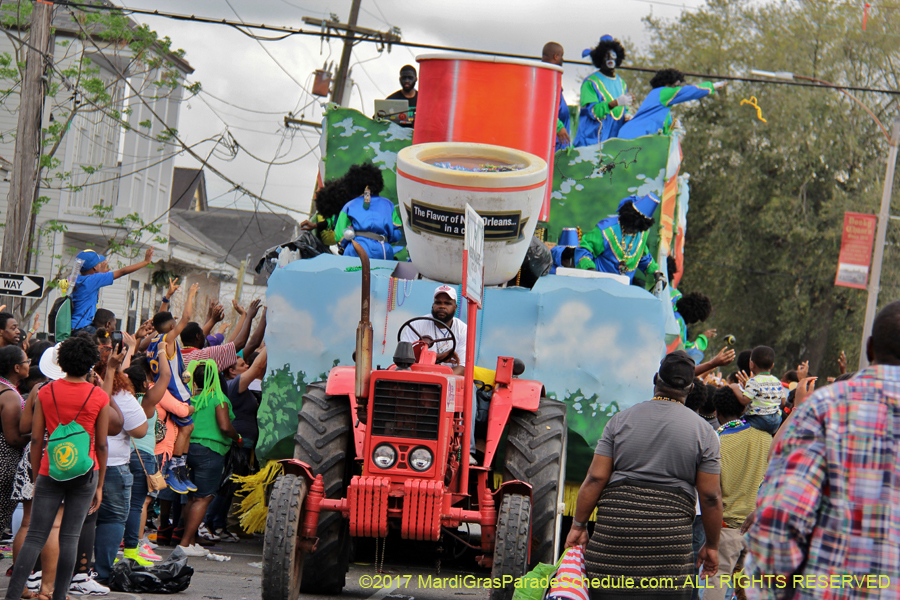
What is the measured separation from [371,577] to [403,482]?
2.05 m

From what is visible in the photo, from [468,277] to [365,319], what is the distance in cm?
65

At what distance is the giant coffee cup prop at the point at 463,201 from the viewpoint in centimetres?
687

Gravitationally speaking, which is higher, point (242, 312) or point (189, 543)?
point (242, 312)

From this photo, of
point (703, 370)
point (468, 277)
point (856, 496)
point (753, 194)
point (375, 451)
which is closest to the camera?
point (856, 496)

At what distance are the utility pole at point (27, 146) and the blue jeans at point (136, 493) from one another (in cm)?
Answer: 597

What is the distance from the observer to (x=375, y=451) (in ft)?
19.1

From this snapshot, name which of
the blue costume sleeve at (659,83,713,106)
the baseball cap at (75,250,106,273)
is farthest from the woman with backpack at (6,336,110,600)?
the blue costume sleeve at (659,83,713,106)

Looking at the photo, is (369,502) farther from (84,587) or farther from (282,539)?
(84,587)

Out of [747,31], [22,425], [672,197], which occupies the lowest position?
[22,425]

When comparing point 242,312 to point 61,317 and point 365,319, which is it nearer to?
point 61,317

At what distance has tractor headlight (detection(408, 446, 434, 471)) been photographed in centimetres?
577

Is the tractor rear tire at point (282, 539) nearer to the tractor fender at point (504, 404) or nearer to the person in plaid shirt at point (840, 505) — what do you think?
the tractor fender at point (504, 404)

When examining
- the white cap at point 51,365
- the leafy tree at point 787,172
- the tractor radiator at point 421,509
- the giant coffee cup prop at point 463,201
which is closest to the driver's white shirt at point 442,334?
the giant coffee cup prop at point 463,201

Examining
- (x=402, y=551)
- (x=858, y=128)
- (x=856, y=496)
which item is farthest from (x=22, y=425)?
(x=858, y=128)
